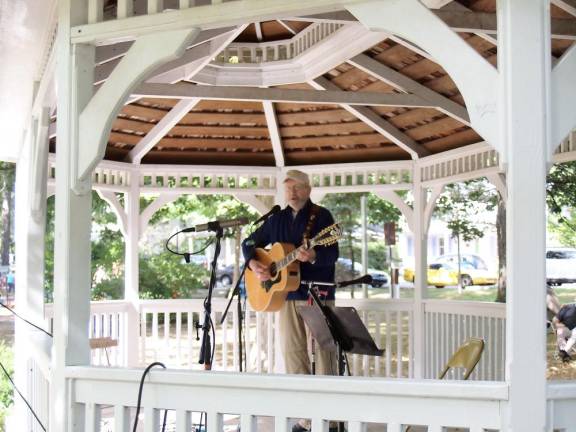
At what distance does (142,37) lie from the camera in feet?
9.77

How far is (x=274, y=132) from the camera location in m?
7.79

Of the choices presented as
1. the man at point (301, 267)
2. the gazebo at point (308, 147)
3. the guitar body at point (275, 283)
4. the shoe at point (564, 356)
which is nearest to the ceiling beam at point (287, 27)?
the gazebo at point (308, 147)

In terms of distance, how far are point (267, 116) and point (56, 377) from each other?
15.5ft

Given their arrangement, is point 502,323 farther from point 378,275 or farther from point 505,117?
point 378,275

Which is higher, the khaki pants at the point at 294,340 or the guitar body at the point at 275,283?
the guitar body at the point at 275,283

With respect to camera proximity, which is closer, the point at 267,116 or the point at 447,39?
the point at 447,39

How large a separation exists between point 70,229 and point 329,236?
188 cm

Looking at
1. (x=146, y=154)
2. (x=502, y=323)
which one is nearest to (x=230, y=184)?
(x=146, y=154)

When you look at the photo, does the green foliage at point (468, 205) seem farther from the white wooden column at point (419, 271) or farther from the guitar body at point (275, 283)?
the guitar body at point (275, 283)

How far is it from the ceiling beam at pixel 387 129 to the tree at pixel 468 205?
1068 centimetres

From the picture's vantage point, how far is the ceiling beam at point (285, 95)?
573cm

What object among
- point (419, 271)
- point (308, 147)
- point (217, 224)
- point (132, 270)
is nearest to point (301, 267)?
point (217, 224)

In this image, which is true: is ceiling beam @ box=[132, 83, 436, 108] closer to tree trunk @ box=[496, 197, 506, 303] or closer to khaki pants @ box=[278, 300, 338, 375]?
khaki pants @ box=[278, 300, 338, 375]

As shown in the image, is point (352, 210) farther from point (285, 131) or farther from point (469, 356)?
point (469, 356)
